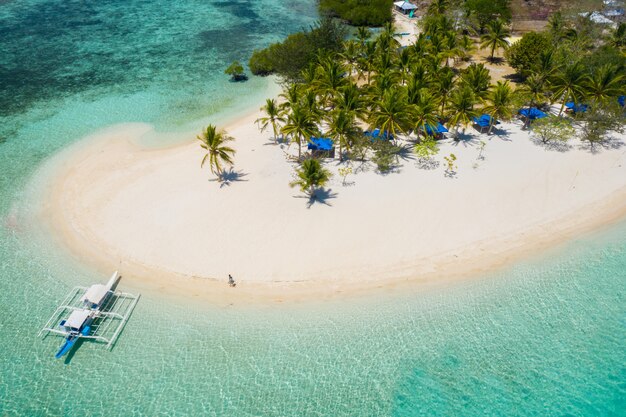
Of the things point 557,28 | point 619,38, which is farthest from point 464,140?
point 557,28

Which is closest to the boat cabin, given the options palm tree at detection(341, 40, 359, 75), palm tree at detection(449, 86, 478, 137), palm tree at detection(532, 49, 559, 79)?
palm tree at detection(449, 86, 478, 137)

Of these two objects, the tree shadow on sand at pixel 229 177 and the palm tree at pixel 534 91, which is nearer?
the tree shadow on sand at pixel 229 177

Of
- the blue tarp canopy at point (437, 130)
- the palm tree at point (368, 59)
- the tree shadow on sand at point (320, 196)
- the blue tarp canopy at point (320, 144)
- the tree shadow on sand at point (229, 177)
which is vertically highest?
the palm tree at point (368, 59)

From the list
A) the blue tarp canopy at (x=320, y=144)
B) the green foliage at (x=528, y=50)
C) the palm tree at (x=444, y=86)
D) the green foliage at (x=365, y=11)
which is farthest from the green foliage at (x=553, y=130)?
the green foliage at (x=365, y=11)

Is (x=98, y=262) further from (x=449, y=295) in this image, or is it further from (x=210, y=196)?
(x=449, y=295)

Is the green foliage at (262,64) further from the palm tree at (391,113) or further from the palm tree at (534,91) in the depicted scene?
the palm tree at (534,91)
